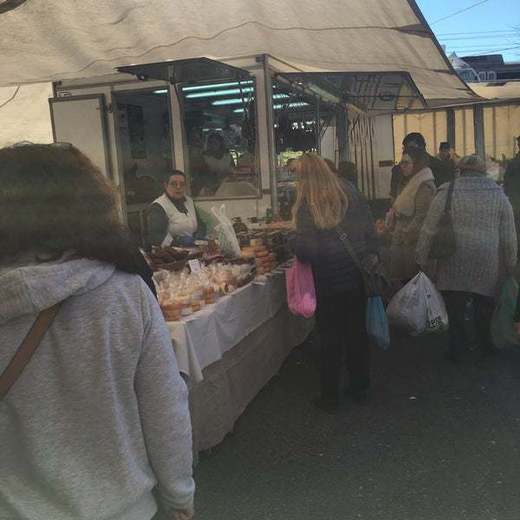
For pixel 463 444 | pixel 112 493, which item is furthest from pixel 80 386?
pixel 463 444

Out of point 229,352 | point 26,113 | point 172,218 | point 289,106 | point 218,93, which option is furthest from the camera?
point 289,106

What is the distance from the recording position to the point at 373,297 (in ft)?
13.1

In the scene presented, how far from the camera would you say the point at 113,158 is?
6.93m

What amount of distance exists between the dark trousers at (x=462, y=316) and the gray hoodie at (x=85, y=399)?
Result: 12.6 ft

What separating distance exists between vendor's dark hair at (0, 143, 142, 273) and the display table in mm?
1668

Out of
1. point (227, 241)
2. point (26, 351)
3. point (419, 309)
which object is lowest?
point (419, 309)

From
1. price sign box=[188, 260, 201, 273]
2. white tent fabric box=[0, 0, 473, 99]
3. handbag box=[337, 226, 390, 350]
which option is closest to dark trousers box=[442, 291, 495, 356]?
handbag box=[337, 226, 390, 350]

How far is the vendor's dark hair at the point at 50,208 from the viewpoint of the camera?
133cm

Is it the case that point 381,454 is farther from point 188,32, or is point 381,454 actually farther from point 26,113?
point 26,113

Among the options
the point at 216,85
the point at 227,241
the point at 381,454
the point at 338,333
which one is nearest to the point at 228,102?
the point at 216,85

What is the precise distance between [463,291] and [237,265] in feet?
6.15

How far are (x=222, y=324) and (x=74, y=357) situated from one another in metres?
2.25

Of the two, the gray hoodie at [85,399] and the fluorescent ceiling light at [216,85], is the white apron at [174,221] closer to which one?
the fluorescent ceiling light at [216,85]

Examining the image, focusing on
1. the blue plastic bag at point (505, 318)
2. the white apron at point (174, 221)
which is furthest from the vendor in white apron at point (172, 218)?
the blue plastic bag at point (505, 318)
